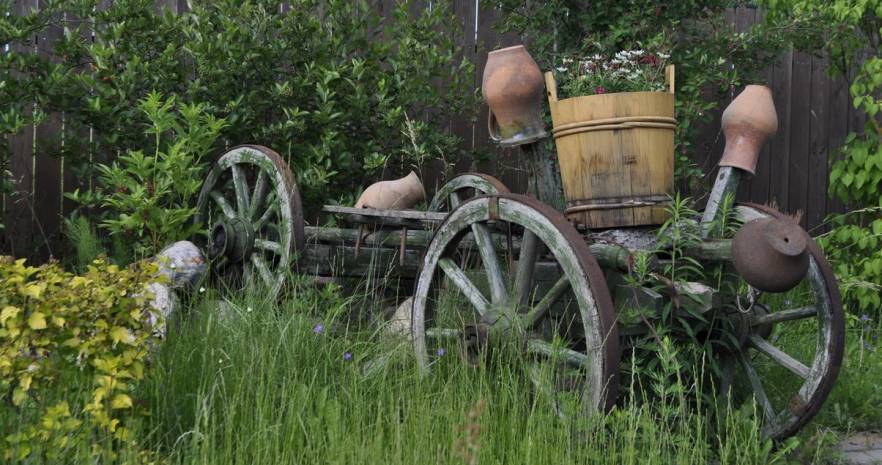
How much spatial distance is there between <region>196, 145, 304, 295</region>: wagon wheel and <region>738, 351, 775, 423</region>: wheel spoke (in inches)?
75.2

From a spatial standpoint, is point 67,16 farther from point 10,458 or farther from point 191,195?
point 10,458

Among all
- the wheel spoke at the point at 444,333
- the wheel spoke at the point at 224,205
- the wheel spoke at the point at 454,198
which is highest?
the wheel spoke at the point at 224,205

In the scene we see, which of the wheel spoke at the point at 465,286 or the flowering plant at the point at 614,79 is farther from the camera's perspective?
the flowering plant at the point at 614,79

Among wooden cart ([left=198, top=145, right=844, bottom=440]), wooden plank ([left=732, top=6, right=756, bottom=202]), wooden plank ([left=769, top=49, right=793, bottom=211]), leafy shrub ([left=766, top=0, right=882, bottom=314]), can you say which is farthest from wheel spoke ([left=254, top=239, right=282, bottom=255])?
wooden plank ([left=769, top=49, right=793, bottom=211])

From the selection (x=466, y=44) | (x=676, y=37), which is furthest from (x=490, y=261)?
(x=466, y=44)

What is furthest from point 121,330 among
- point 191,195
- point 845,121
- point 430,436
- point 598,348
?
point 845,121

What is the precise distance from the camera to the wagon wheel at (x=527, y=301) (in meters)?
2.92

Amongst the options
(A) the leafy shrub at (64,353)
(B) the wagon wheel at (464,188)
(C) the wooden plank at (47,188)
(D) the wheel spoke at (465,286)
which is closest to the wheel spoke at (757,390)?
(D) the wheel spoke at (465,286)

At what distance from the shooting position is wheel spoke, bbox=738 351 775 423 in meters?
3.32

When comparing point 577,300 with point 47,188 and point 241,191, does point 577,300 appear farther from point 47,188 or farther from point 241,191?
point 47,188

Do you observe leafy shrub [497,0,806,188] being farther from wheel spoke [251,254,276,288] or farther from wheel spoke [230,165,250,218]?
wheel spoke [251,254,276,288]

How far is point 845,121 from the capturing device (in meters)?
7.62

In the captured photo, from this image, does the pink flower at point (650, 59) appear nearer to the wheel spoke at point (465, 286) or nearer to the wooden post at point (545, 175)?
the wooden post at point (545, 175)

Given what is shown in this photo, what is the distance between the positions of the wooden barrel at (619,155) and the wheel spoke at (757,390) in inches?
22.6
